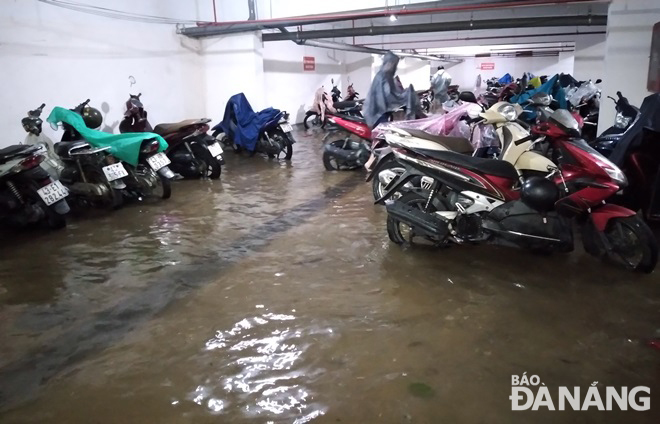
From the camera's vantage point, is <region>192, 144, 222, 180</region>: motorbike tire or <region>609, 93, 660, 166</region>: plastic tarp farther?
<region>192, 144, 222, 180</region>: motorbike tire

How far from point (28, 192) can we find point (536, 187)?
4277 millimetres

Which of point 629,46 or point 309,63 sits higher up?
point 309,63

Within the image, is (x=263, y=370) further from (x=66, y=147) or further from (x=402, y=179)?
(x=66, y=147)

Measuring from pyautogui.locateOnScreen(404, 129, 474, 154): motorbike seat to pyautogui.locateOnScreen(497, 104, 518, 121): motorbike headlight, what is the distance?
1.32 feet

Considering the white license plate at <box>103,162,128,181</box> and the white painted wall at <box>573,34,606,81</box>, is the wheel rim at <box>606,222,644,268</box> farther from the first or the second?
the white painted wall at <box>573,34,606,81</box>

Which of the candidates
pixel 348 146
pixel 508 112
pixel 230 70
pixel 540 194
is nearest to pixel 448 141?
pixel 508 112

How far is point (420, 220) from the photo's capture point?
339cm

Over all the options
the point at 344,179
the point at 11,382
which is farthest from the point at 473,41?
the point at 11,382

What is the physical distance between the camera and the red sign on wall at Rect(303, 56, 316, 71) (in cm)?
1356

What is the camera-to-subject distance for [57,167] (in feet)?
17.0

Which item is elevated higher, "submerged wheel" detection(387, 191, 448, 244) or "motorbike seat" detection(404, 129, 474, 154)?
"motorbike seat" detection(404, 129, 474, 154)

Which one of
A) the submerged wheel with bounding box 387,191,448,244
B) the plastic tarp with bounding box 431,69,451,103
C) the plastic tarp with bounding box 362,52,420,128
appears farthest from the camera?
the plastic tarp with bounding box 431,69,451,103

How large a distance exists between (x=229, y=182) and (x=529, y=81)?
21.3 ft

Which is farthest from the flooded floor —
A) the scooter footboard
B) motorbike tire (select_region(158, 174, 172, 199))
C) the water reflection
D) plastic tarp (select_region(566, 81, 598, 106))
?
plastic tarp (select_region(566, 81, 598, 106))
